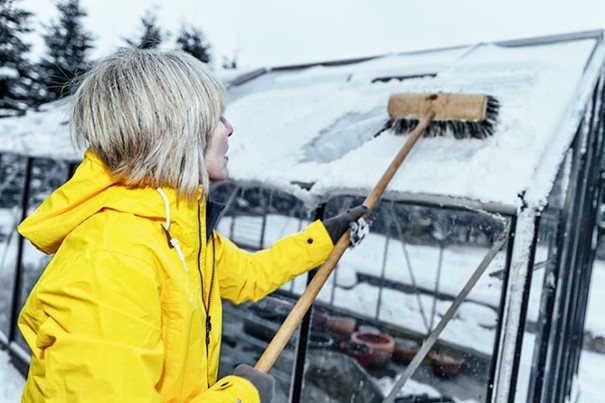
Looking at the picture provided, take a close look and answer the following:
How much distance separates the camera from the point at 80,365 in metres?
0.89

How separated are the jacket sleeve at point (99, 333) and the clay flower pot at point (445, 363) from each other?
251 cm

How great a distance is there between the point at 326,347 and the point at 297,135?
1605 mm

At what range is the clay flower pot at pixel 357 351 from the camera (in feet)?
12.3

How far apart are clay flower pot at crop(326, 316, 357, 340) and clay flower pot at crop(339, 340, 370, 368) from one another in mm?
81

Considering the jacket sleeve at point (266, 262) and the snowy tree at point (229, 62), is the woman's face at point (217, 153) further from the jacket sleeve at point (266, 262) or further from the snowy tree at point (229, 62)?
the snowy tree at point (229, 62)

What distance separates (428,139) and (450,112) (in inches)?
8.8

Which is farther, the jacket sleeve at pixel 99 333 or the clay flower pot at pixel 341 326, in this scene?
the clay flower pot at pixel 341 326

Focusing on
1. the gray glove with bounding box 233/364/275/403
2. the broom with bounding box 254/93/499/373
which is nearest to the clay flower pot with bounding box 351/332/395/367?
the broom with bounding box 254/93/499/373

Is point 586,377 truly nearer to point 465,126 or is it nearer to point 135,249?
point 465,126

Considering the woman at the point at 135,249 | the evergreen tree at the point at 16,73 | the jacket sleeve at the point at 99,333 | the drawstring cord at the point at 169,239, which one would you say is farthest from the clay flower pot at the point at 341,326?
the evergreen tree at the point at 16,73

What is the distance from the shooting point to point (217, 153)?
4.18 ft

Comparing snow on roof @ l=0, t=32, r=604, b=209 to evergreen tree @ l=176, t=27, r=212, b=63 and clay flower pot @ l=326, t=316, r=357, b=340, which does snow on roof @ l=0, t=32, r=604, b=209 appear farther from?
evergreen tree @ l=176, t=27, r=212, b=63

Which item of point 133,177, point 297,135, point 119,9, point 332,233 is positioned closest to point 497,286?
point 332,233

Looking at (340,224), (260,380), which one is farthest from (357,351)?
(260,380)
